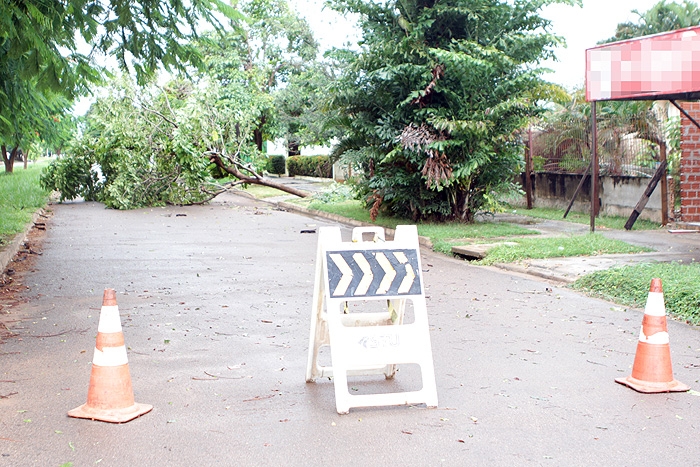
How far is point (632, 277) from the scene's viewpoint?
967 cm

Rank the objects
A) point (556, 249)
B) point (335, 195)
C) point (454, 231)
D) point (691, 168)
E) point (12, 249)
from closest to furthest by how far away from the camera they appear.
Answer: point (556, 249), point (12, 249), point (454, 231), point (691, 168), point (335, 195)

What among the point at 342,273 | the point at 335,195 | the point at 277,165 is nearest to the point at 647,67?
the point at 342,273

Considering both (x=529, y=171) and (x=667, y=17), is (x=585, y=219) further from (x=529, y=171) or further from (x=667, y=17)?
(x=667, y=17)

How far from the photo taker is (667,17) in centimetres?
4150

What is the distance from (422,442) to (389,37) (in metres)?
13.3

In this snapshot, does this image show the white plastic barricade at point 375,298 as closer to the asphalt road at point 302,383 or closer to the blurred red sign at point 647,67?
the asphalt road at point 302,383

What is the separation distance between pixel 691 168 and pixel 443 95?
5.20 m

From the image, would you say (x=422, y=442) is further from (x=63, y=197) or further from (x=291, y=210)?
(x=63, y=197)

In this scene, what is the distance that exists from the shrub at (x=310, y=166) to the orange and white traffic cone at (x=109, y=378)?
109 ft

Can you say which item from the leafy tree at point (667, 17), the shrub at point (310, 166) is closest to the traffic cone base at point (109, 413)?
the shrub at point (310, 166)

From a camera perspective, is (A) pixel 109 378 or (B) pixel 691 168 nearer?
(A) pixel 109 378

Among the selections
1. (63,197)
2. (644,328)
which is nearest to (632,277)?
(644,328)

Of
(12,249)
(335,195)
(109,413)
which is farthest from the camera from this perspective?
(335,195)

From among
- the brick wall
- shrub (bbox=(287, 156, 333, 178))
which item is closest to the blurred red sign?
the brick wall
